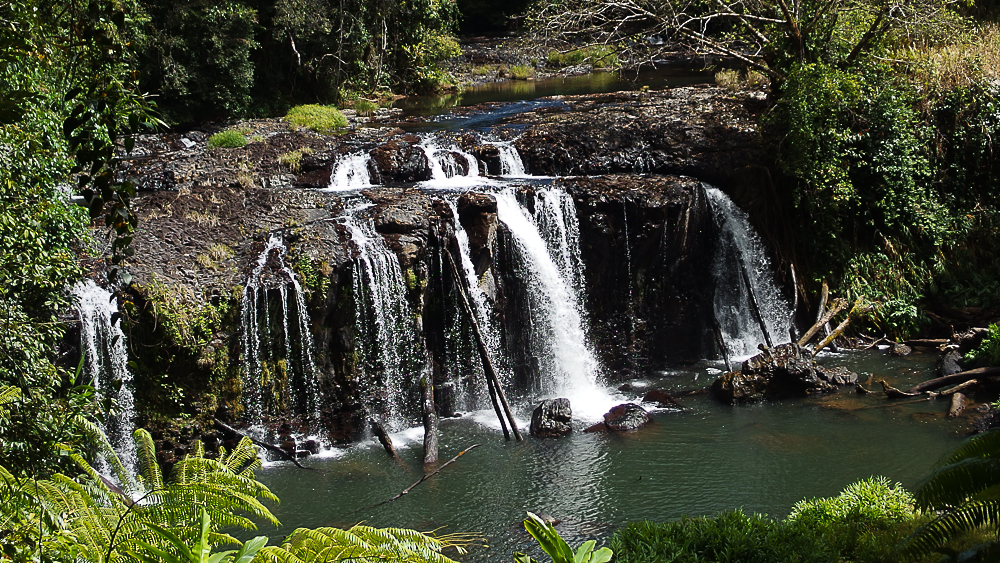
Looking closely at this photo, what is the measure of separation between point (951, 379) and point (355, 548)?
375 inches

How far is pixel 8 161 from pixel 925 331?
520 inches

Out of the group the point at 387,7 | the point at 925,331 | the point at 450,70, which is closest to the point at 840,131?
the point at 925,331

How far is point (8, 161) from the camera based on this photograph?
7.59m

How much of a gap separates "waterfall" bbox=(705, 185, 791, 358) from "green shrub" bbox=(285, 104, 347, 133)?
28.9 feet

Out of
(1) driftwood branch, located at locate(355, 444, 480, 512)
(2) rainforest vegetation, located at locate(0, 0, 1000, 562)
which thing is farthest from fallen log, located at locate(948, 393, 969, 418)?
(1) driftwood branch, located at locate(355, 444, 480, 512)

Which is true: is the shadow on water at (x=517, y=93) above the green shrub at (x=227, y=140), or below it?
above

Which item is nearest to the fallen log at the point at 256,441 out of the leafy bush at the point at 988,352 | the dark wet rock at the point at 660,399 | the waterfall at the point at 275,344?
the waterfall at the point at 275,344

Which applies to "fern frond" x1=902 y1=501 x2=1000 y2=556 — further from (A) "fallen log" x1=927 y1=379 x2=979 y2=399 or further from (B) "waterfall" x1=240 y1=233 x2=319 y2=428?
(B) "waterfall" x1=240 y1=233 x2=319 y2=428

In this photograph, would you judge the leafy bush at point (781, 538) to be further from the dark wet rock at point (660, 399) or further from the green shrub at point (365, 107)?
the green shrub at point (365, 107)

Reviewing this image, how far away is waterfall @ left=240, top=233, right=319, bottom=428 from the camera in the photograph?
1046cm

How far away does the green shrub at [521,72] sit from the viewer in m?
30.4

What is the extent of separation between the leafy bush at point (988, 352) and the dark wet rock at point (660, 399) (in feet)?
13.9

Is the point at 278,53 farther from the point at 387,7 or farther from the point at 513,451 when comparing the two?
the point at 513,451

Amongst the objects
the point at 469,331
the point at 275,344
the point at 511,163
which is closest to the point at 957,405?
the point at 469,331
